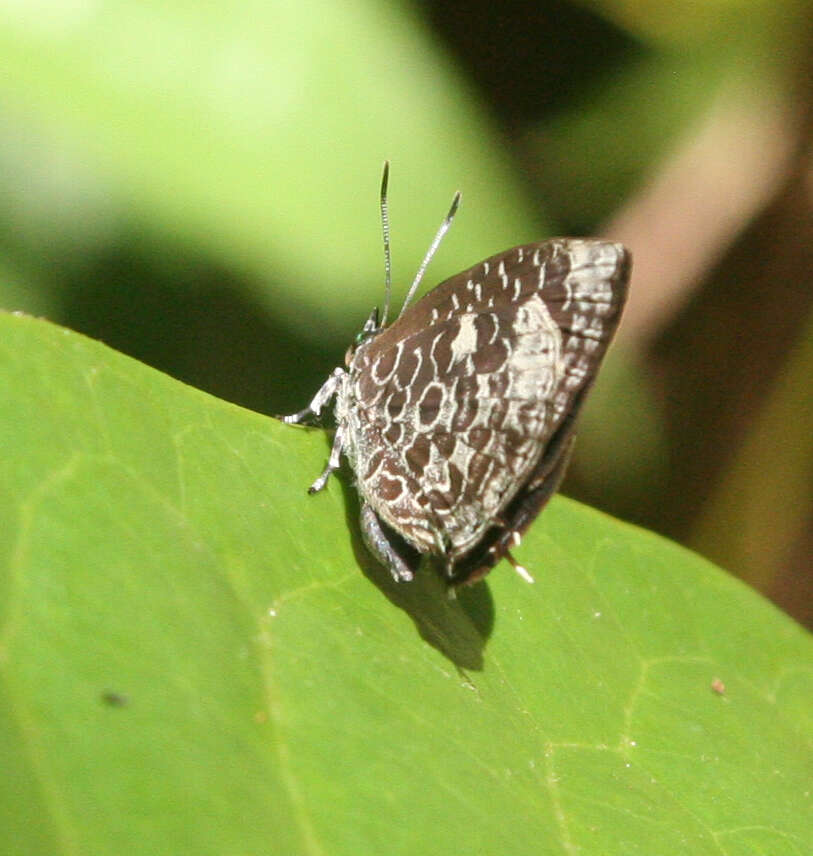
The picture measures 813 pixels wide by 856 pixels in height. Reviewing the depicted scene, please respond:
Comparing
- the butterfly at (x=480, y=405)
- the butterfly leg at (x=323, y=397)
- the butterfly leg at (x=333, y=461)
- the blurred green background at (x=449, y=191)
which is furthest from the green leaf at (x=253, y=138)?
the butterfly leg at (x=333, y=461)

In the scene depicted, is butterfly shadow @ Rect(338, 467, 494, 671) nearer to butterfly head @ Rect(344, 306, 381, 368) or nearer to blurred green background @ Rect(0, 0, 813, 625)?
butterfly head @ Rect(344, 306, 381, 368)

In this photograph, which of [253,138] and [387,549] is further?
[253,138]

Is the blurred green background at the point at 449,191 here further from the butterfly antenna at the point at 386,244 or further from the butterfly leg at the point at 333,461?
the butterfly leg at the point at 333,461

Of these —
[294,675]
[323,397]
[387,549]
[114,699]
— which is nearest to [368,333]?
[323,397]

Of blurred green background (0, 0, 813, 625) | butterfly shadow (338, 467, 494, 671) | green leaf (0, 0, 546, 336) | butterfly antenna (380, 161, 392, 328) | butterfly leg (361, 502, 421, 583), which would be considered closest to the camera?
butterfly shadow (338, 467, 494, 671)

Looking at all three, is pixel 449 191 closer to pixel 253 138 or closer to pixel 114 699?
pixel 253 138

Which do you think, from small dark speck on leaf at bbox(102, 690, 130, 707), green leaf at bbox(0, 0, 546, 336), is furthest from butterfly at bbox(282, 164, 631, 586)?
small dark speck on leaf at bbox(102, 690, 130, 707)

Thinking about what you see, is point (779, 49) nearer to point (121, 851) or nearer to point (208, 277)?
point (208, 277)
